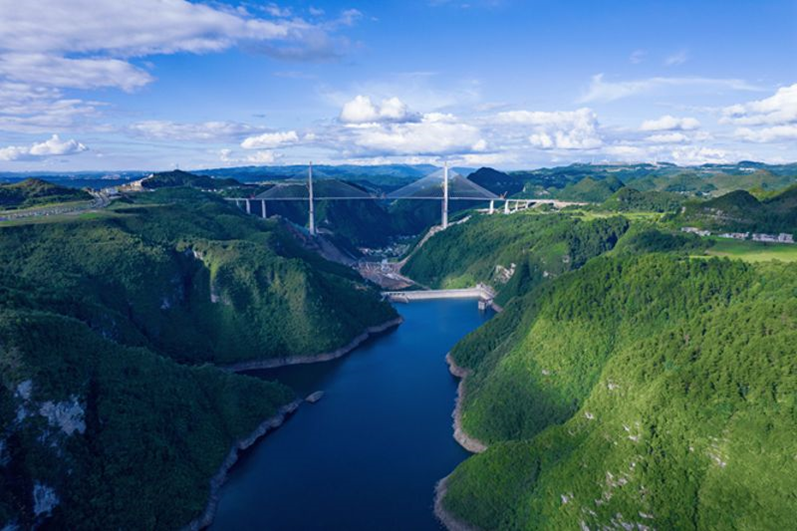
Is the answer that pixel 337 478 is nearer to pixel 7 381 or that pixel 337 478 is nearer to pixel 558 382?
pixel 558 382

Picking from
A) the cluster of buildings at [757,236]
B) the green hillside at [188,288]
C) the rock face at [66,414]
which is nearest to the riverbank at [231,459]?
the rock face at [66,414]

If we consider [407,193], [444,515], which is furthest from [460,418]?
[407,193]

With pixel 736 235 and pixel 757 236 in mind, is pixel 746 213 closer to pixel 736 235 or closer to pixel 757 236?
pixel 736 235

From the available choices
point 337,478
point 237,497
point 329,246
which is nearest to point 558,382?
point 337,478

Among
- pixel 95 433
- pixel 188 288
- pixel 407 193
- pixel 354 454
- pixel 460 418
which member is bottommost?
pixel 354 454

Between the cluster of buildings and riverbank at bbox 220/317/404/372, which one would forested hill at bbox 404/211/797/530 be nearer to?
riverbank at bbox 220/317/404/372

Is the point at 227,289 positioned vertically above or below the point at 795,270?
below
